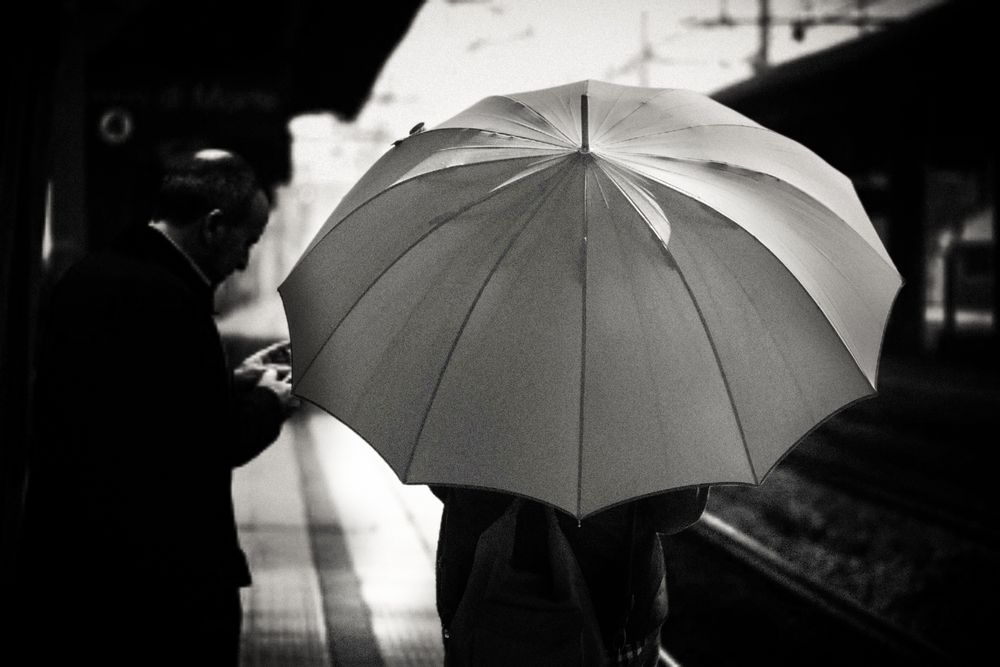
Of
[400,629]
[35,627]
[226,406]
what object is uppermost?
[226,406]

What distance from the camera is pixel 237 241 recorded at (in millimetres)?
2438

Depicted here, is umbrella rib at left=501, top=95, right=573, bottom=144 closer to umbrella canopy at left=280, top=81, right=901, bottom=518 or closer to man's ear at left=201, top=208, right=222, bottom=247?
umbrella canopy at left=280, top=81, right=901, bottom=518

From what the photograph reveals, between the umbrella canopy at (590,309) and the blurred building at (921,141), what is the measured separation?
1357 cm

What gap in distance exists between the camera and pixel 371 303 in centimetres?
198

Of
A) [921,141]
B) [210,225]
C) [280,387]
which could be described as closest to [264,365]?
[280,387]

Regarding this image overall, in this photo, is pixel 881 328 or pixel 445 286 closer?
pixel 445 286

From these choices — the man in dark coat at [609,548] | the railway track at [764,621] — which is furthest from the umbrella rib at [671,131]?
the railway track at [764,621]

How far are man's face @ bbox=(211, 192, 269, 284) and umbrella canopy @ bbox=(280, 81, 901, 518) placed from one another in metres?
0.44

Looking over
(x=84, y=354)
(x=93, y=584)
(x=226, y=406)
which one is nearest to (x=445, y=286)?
(x=226, y=406)

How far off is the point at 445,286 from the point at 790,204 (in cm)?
67

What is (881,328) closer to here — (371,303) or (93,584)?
(371,303)

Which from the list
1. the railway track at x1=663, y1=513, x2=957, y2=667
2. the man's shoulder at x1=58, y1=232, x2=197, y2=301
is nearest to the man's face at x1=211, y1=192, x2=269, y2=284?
the man's shoulder at x1=58, y1=232, x2=197, y2=301

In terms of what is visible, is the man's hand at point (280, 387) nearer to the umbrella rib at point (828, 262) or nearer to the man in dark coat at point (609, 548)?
the man in dark coat at point (609, 548)

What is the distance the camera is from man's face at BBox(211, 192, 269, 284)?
241cm
